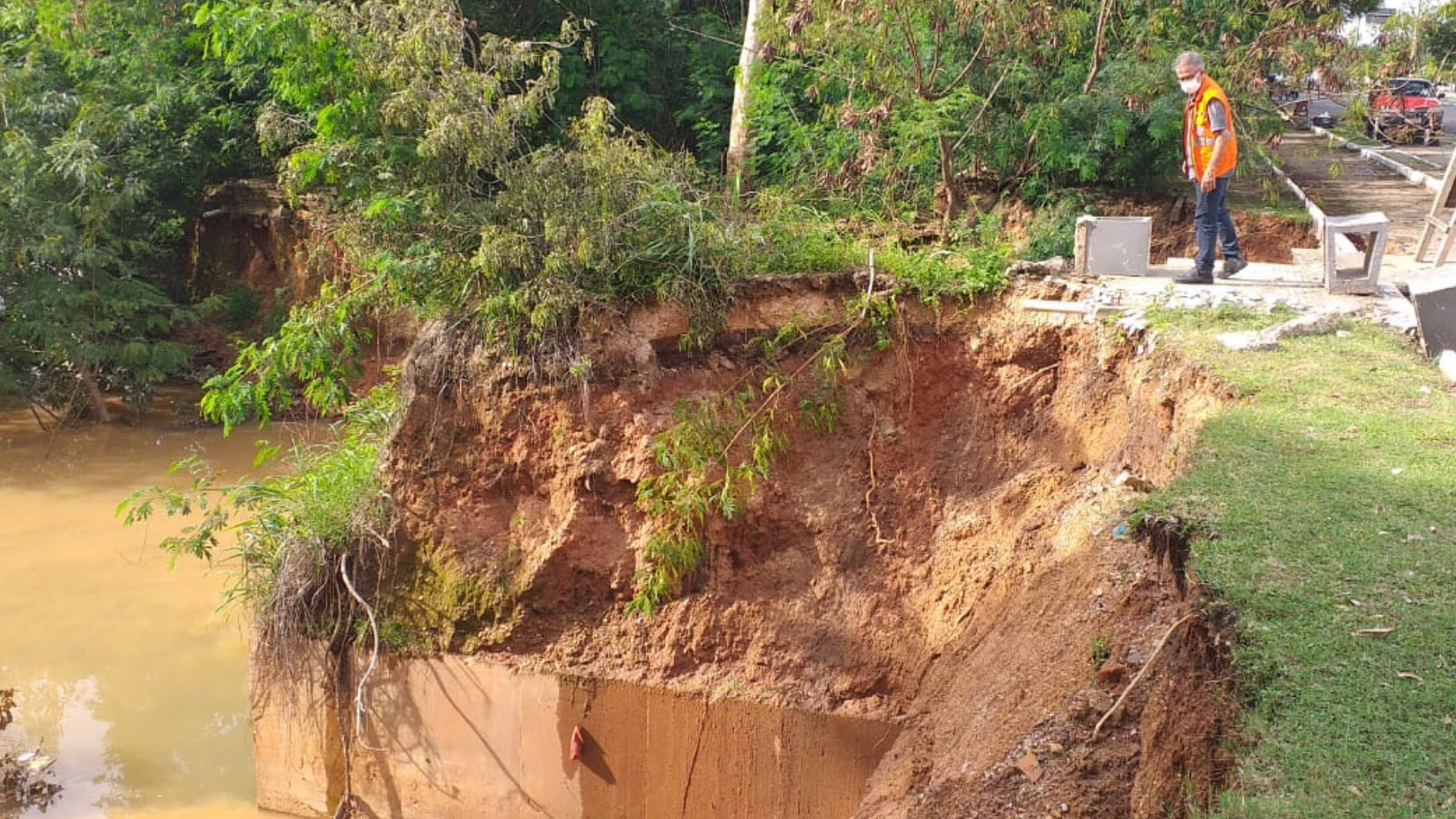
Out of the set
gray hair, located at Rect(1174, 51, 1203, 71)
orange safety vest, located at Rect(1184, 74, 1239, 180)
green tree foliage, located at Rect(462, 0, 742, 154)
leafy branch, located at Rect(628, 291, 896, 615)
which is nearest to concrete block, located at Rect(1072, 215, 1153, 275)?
orange safety vest, located at Rect(1184, 74, 1239, 180)

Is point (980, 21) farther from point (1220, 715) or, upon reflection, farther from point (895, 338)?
point (1220, 715)

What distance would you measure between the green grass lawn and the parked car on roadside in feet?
17.8

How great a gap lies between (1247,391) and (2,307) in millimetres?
13066

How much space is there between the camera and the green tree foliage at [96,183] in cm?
1263

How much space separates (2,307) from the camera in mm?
13062

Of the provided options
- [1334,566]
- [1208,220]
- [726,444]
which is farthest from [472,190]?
[1334,566]

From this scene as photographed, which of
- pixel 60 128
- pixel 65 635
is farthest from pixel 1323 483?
pixel 60 128

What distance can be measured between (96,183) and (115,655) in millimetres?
5947

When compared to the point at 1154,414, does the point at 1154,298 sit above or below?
above

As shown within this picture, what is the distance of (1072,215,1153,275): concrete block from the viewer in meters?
7.86

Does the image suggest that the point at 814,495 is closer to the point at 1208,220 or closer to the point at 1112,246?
the point at 1112,246

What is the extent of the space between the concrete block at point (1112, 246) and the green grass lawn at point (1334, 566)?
1239mm

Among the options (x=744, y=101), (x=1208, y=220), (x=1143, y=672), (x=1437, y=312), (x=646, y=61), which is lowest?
(x=1143, y=672)

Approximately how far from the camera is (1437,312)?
681 centimetres
